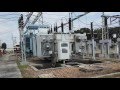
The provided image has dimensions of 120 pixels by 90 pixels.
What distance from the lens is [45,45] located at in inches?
547

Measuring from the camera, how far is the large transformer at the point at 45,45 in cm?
1361

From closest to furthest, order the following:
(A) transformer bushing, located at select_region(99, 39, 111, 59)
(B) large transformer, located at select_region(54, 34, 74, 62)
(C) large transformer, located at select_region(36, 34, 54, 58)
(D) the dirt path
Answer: (D) the dirt path → (B) large transformer, located at select_region(54, 34, 74, 62) → (C) large transformer, located at select_region(36, 34, 54, 58) → (A) transformer bushing, located at select_region(99, 39, 111, 59)

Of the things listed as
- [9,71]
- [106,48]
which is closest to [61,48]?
[9,71]

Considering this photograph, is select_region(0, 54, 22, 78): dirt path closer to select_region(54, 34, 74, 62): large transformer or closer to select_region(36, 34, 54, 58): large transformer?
select_region(36, 34, 54, 58): large transformer

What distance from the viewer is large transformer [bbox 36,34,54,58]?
13.6 metres

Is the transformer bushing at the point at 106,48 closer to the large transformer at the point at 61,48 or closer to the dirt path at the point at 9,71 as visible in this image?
the large transformer at the point at 61,48

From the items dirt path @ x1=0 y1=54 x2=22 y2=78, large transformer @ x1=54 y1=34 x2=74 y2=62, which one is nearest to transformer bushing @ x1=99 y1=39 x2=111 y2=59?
large transformer @ x1=54 y1=34 x2=74 y2=62

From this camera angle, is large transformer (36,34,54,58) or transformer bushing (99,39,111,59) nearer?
large transformer (36,34,54,58)

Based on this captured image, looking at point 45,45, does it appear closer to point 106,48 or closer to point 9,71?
point 9,71

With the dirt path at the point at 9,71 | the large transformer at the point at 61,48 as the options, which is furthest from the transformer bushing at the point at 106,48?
the dirt path at the point at 9,71
